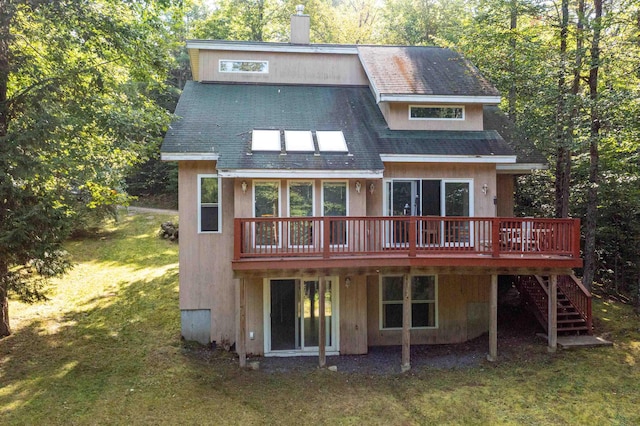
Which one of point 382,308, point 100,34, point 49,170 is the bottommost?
point 382,308

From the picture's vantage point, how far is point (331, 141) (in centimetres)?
1137

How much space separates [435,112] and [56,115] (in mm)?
10355

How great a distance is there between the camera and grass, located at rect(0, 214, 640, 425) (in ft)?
26.0

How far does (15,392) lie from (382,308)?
28.8 ft

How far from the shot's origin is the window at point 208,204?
Answer: 10883mm

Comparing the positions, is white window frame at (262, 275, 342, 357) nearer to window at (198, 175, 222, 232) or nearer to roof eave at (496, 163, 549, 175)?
window at (198, 175, 222, 232)

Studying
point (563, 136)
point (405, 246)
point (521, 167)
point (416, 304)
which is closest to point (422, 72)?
point (521, 167)

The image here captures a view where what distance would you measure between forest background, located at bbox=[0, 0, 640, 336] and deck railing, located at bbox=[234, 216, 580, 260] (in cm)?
381

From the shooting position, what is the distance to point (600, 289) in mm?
15516

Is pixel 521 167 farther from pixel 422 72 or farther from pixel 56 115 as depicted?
pixel 56 115

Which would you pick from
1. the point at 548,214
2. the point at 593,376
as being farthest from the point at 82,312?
the point at 548,214

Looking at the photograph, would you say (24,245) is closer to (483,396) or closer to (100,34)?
(100,34)

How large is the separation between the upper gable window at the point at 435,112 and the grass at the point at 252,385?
271 inches

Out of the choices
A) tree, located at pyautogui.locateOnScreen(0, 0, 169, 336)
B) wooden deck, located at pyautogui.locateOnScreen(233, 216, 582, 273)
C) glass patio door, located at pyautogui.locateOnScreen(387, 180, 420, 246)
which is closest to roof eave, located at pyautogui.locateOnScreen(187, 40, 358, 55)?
tree, located at pyautogui.locateOnScreen(0, 0, 169, 336)
